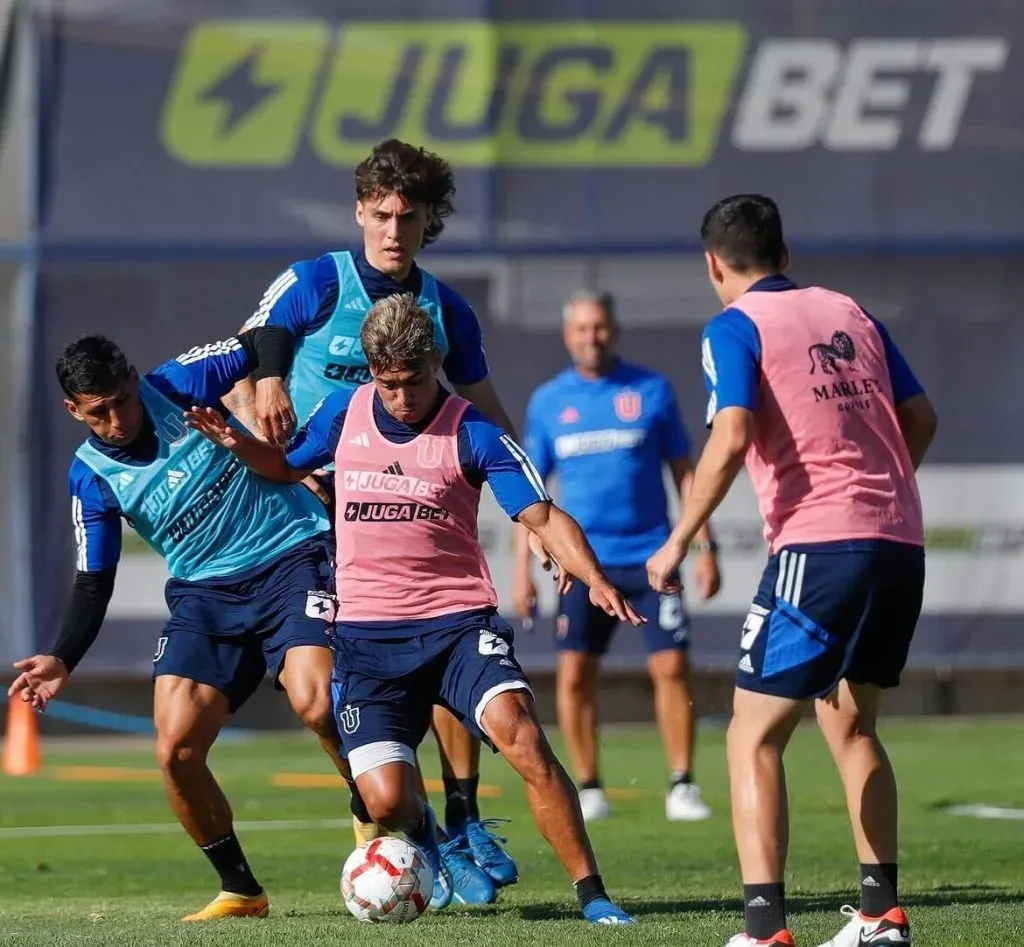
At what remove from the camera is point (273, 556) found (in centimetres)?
788

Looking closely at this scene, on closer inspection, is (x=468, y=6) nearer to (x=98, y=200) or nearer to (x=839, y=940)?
(x=98, y=200)

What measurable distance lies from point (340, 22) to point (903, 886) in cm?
970

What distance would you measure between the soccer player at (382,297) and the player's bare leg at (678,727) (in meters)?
2.69

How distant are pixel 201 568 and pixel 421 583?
118 centimetres

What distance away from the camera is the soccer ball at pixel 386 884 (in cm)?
684

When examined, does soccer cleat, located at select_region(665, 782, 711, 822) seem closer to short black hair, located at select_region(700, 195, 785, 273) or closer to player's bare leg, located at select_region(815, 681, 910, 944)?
player's bare leg, located at select_region(815, 681, 910, 944)

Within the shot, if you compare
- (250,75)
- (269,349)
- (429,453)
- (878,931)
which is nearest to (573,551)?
(429,453)

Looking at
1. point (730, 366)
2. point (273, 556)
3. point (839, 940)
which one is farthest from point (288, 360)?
point (839, 940)

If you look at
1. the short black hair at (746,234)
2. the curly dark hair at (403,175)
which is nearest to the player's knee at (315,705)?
the curly dark hair at (403,175)

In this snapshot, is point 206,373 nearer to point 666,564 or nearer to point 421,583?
point 421,583

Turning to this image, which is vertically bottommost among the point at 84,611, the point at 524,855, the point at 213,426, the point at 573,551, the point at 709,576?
the point at 524,855

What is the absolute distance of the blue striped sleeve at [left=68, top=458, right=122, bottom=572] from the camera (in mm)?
7656

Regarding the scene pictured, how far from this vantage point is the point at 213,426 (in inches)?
292

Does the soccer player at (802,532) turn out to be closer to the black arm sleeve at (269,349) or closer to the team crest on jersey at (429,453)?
the team crest on jersey at (429,453)
